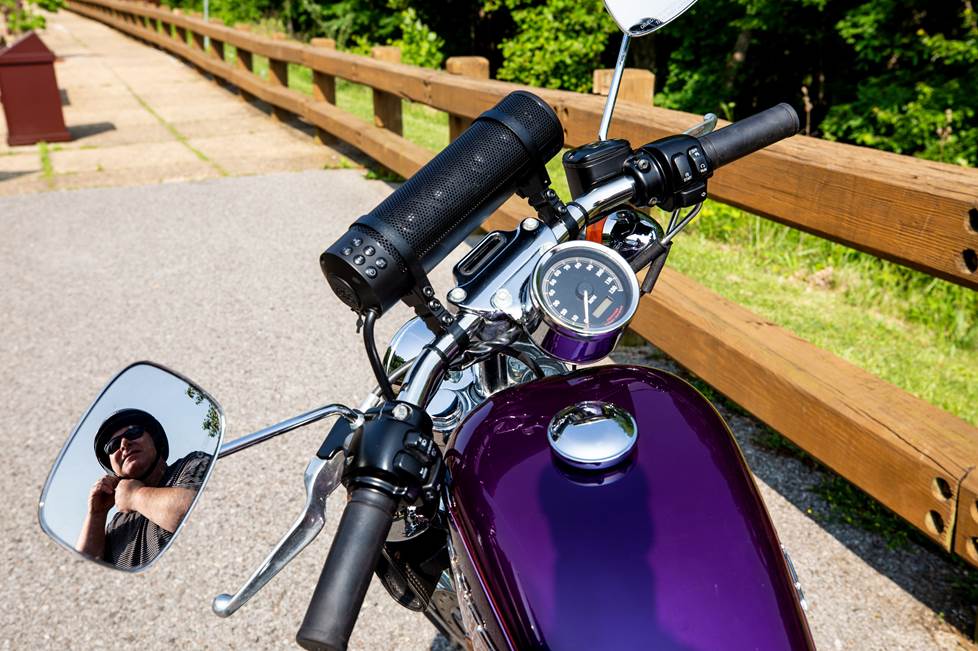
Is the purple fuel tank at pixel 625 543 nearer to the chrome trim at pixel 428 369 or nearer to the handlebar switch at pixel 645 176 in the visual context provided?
the chrome trim at pixel 428 369

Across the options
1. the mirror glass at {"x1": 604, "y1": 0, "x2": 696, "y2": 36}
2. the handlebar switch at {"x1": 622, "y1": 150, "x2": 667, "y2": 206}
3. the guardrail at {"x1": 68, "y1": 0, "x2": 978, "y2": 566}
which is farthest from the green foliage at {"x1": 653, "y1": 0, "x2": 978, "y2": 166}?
the handlebar switch at {"x1": 622, "y1": 150, "x2": 667, "y2": 206}

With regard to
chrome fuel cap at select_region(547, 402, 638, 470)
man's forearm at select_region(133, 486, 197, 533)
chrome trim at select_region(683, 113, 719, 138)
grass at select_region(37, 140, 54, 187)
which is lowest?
grass at select_region(37, 140, 54, 187)

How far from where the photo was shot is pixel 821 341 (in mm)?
4090

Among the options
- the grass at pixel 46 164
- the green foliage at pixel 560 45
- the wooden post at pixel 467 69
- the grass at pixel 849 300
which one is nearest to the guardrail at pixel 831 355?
the grass at pixel 849 300

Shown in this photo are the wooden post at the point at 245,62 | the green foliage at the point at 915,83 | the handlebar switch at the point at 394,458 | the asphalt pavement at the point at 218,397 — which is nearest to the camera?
the handlebar switch at the point at 394,458

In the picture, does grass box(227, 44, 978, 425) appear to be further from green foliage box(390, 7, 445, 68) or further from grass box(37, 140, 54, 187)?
green foliage box(390, 7, 445, 68)

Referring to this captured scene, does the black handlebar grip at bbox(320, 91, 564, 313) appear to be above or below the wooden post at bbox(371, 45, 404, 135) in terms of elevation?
above

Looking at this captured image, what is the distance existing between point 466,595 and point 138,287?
175 inches

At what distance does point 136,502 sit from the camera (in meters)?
1.05

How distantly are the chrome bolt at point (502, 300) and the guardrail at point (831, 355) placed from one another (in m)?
1.46

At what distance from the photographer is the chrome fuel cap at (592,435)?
1.10 m

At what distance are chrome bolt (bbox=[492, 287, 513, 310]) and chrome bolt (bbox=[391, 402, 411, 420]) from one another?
0.24 meters

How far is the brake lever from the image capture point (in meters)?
1.00

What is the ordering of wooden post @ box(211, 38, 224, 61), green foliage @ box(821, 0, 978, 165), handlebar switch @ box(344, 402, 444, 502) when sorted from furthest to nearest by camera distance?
wooden post @ box(211, 38, 224, 61) → green foliage @ box(821, 0, 978, 165) → handlebar switch @ box(344, 402, 444, 502)
